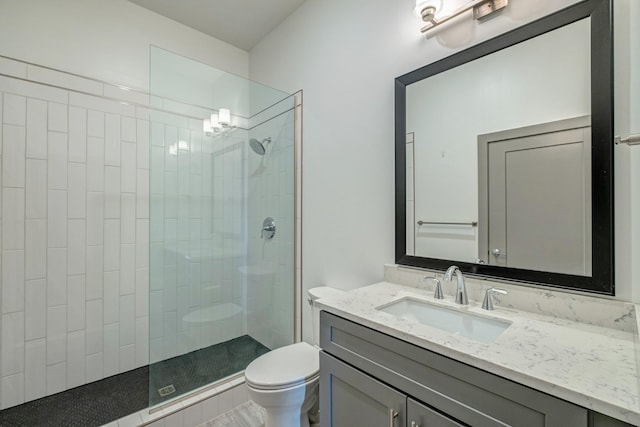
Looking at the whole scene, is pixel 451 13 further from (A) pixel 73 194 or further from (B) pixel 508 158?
(A) pixel 73 194

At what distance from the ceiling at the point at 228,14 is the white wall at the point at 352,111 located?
5.4 inches

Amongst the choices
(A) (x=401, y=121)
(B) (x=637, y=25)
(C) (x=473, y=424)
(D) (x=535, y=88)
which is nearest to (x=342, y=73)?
(A) (x=401, y=121)

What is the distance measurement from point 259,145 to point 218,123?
13.3 inches

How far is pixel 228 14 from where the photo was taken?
2.23 meters

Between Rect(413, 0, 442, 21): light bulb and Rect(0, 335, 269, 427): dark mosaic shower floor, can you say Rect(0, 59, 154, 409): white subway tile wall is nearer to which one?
Rect(0, 335, 269, 427): dark mosaic shower floor

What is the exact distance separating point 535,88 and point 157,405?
241 centimetres

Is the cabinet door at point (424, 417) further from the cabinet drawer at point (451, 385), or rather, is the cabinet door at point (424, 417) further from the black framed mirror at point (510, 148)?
the black framed mirror at point (510, 148)

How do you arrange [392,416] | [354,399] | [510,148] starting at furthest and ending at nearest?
1. [510,148]
2. [354,399]
3. [392,416]

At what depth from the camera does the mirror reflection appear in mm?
987

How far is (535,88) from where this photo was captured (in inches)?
42.5

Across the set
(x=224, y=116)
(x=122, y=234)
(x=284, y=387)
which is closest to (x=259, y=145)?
(x=224, y=116)

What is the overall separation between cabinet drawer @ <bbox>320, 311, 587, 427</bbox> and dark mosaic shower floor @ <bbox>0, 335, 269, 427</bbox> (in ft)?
4.11

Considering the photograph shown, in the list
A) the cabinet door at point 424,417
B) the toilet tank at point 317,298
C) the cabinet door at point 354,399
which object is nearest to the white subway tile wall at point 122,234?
the toilet tank at point 317,298

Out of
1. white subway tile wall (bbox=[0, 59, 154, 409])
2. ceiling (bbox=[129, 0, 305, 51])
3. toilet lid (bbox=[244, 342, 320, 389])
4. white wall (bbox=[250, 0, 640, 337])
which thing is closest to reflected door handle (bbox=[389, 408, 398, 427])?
toilet lid (bbox=[244, 342, 320, 389])
